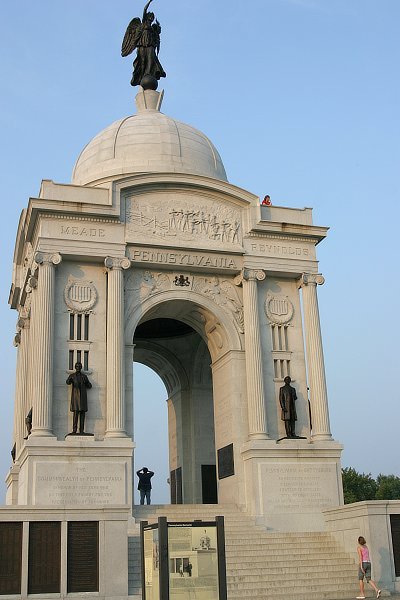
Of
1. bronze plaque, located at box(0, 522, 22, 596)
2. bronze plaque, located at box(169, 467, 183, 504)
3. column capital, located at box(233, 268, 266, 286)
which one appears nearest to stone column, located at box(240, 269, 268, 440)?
column capital, located at box(233, 268, 266, 286)

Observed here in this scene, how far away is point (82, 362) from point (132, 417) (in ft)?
8.66

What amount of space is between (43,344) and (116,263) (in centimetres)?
A: 402

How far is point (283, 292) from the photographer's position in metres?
30.6

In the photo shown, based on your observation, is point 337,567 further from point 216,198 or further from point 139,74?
point 139,74

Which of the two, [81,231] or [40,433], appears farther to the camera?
[81,231]

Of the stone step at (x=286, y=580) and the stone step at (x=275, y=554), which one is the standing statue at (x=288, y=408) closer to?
the stone step at (x=275, y=554)

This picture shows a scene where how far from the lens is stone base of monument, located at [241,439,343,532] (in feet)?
87.4

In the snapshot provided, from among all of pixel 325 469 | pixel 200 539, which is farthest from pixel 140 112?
pixel 200 539

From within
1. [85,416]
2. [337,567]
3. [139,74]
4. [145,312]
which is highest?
[139,74]

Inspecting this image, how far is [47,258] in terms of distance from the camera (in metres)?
27.2

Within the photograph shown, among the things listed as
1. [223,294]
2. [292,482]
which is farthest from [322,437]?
[223,294]

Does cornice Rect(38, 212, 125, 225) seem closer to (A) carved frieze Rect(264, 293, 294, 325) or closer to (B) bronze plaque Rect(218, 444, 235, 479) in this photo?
(A) carved frieze Rect(264, 293, 294, 325)

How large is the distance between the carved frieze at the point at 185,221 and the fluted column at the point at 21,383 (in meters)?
7.00

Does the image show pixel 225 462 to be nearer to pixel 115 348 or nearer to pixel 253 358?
pixel 253 358
